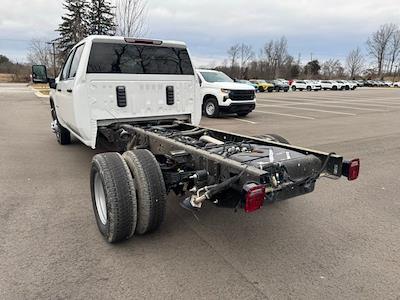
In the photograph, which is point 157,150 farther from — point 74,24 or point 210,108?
point 74,24

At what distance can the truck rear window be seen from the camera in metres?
5.18

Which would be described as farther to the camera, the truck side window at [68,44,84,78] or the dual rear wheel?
the truck side window at [68,44,84,78]

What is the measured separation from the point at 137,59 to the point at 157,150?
2.01m

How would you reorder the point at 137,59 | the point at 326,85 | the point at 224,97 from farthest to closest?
the point at 326,85 < the point at 224,97 < the point at 137,59

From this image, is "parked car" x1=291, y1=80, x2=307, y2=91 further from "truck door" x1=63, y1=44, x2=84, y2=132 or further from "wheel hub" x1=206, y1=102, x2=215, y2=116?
"truck door" x1=63, y1=44, x2=84, y2=132

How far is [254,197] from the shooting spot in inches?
100

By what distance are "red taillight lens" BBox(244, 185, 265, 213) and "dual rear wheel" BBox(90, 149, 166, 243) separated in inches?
38.3

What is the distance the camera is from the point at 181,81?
5.96 metres

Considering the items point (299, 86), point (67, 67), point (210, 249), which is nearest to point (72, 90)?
point (67, 67)

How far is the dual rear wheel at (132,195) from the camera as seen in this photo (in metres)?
3.14

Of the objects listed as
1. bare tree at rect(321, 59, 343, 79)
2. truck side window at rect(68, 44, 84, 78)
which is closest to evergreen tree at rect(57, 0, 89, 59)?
truck side window at rect(68, 44, 84, 78)

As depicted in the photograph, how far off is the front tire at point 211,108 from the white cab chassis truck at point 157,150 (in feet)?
25.7

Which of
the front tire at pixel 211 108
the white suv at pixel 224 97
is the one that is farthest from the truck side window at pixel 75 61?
the front tire at pixel 211 108

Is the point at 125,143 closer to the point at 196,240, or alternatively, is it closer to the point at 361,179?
the point at 196,240
